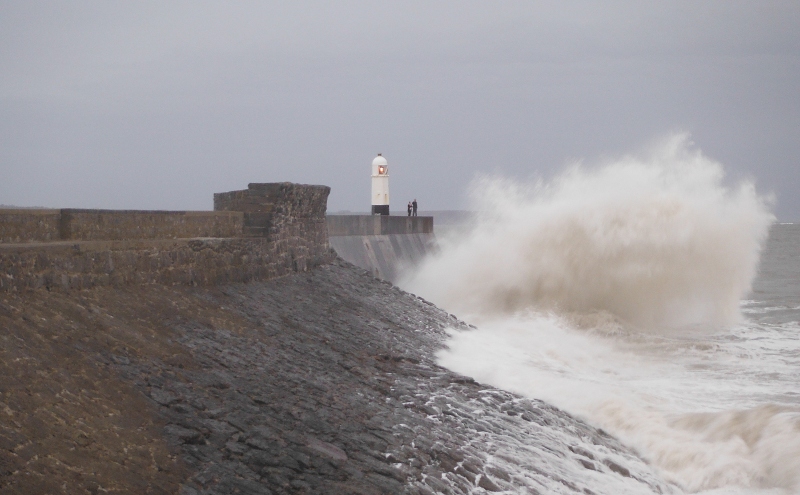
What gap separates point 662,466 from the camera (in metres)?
6.61

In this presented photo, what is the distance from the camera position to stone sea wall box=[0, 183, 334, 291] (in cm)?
576

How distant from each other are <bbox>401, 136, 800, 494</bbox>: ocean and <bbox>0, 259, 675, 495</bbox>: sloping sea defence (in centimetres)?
63

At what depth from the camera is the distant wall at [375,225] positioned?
13.7 meters

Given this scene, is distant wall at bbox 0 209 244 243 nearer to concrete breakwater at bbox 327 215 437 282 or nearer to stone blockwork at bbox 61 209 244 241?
stone blockwork at bbox 61 209 244 241

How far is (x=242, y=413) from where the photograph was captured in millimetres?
5195

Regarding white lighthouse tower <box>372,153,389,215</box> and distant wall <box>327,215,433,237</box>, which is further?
white lighthouse tower <box>372,153,389,215</box>

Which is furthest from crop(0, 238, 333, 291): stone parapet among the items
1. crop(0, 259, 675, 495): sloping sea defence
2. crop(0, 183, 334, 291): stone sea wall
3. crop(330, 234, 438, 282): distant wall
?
crop(330, 234, 438, 282): distant wall

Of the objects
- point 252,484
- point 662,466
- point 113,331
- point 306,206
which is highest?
point 306,206

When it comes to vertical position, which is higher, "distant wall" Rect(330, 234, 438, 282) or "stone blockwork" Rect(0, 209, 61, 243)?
"stone blockwork" Rect(0, 209, 61, 243)

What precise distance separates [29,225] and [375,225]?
949cm

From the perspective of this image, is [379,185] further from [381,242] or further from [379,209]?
[381,242]

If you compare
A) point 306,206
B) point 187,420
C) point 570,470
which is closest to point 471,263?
point 306,206

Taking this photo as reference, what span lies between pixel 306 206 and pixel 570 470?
598cm

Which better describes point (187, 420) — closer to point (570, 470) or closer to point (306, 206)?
Result: point (570, 470)
